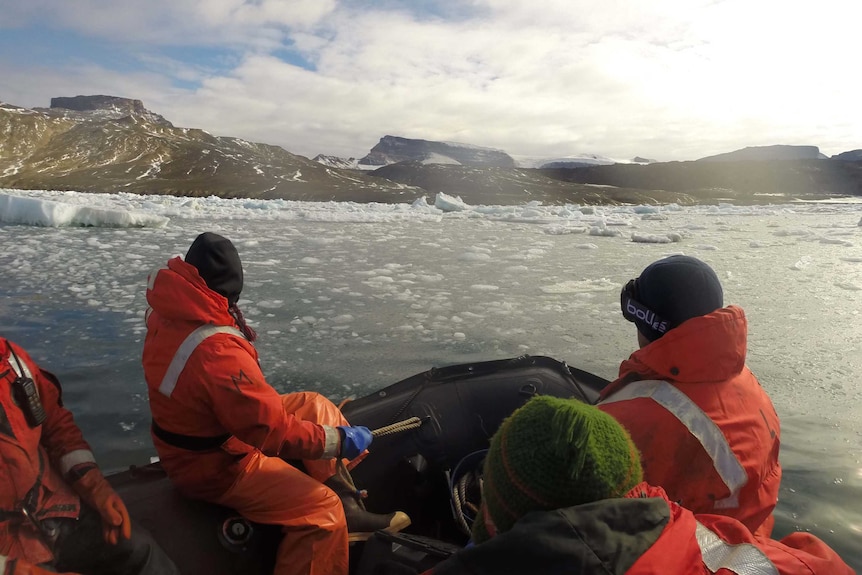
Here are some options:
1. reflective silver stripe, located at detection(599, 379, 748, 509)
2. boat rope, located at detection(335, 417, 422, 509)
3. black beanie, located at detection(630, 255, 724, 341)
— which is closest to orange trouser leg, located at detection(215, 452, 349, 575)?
boat rope, located at detection(335, 417, 422, 509)

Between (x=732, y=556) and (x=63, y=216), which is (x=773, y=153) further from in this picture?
(x=732, y=556)

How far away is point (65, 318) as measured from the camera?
4.66 metres

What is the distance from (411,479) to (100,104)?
164 metres

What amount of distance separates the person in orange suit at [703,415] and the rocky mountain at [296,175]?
42.6 meters

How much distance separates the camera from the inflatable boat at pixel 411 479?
66.3 inches

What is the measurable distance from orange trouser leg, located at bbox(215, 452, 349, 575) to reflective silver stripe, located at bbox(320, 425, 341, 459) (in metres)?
0.11

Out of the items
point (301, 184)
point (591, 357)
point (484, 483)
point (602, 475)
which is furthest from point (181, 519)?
Answer: point (301, 184)

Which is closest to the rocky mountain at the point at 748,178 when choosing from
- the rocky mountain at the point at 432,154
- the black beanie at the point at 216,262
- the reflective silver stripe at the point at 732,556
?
the rocky mountain at the point at 432,154

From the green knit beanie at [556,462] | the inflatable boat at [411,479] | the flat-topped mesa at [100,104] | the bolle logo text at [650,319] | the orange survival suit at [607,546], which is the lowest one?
the inflatable boat at [411,479]

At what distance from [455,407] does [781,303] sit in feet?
15.8

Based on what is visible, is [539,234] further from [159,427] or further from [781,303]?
[159,427]

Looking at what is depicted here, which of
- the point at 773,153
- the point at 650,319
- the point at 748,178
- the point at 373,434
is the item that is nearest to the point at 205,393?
the point at 373,434

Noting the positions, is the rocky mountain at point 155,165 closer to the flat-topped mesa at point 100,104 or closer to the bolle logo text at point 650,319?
the bolle logo text at point 650,319

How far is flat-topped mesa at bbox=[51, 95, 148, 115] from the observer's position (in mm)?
134000
